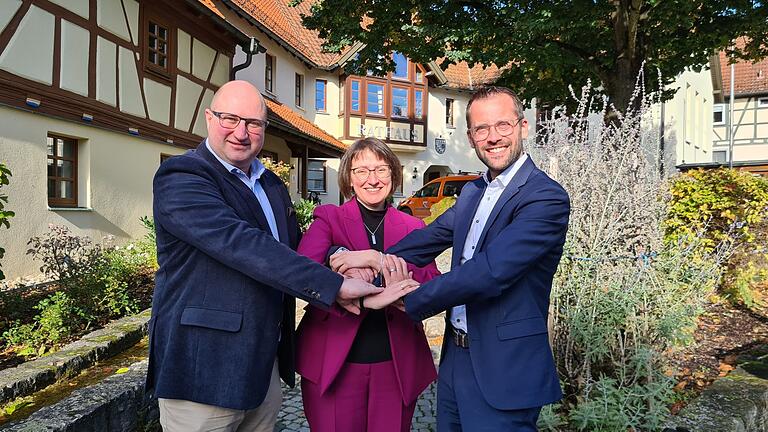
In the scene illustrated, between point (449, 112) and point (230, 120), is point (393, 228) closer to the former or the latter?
point (230, 120)

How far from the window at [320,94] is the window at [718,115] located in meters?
22.0

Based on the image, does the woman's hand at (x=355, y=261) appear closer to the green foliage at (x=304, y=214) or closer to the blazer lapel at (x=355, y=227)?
the blazer lapel at (x=355, y=227)

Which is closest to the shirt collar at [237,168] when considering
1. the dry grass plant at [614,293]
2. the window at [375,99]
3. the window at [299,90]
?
the dry grass plant at [614,293]

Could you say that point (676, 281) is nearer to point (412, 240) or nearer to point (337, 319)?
point (412, 240)

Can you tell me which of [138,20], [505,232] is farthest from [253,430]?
[138,20]

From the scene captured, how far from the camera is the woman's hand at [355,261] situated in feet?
6.92

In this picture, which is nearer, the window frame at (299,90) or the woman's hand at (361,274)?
the woman's hand at (361,274)

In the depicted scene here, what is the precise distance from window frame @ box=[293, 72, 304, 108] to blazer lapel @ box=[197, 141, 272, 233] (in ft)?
58.0

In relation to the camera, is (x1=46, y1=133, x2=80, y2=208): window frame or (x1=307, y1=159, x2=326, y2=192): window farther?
(x1=307, y1=159, x2=326, y2=192): window

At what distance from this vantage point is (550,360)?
1.81 m

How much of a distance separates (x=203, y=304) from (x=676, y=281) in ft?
11.6

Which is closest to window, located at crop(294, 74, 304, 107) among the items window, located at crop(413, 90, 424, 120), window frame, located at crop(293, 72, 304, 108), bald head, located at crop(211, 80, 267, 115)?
window frame, located at crop(293, 72, 304, 108)

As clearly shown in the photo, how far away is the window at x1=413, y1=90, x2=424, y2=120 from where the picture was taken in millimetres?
23188

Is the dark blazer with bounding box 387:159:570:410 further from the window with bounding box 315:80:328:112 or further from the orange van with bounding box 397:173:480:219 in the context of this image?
the window with bounding box 315:80:328:112
